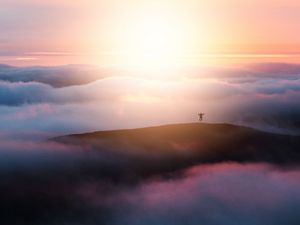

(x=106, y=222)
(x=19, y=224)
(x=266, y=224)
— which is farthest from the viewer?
(x=266, y=224)

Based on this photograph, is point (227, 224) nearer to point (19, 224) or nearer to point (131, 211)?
point (131, 211)

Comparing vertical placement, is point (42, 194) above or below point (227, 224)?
above

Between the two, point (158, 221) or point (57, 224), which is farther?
point (158, 221)

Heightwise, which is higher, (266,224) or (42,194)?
(42,194)

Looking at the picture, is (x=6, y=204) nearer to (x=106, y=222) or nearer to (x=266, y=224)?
(x=106, y=222)

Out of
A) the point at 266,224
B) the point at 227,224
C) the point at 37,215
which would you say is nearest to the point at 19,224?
the point at 37,215

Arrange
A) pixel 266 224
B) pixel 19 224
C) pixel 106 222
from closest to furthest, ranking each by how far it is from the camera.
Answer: pixel 19 224 < pixel 106 222 < pixel 266 224

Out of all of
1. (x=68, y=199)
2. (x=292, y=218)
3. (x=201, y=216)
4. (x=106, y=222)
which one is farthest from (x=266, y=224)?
(x=68, y=199)

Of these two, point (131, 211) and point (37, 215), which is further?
point (131, 211)

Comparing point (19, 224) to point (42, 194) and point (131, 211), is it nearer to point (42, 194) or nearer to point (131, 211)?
point (42, 194)
